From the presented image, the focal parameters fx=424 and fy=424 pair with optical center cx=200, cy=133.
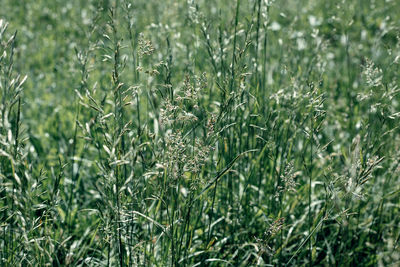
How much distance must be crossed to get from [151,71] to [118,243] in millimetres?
666

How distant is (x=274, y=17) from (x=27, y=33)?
282cm

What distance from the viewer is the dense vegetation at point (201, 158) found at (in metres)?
1.49

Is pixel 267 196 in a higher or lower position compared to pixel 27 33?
lower

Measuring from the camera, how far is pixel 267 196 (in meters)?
2.28

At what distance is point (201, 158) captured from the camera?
60.1 inches

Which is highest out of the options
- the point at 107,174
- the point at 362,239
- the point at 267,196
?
the point at 107,174

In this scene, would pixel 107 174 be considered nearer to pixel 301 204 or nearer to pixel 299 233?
pixel 299 233

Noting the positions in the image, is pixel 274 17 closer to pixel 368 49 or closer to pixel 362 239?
pixel 368 49

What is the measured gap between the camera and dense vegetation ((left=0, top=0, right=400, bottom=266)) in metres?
1.49

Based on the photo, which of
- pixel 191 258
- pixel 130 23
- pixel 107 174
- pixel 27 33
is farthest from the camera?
pixel 27 33

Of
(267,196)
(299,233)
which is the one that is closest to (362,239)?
(299,233)

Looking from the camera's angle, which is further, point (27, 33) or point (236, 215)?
point (27, 33)

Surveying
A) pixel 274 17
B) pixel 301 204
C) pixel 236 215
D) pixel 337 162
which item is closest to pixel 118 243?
pixel 236 215

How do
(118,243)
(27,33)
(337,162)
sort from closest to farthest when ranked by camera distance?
(118,243) → (337,162) → (27,33)
